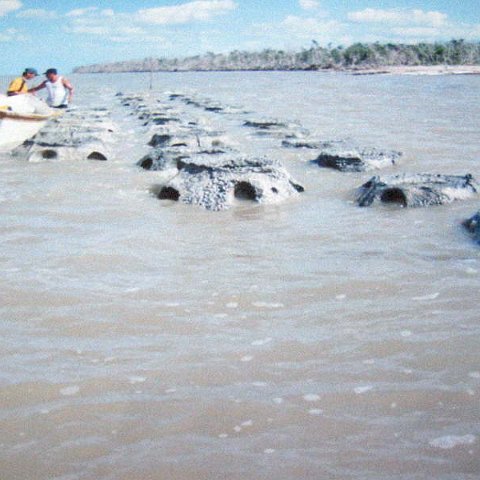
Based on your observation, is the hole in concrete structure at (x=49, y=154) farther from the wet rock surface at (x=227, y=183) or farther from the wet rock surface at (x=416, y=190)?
the wet rock surface at (x=416, y=190)

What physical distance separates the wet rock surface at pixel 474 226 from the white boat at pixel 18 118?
29.0 ft

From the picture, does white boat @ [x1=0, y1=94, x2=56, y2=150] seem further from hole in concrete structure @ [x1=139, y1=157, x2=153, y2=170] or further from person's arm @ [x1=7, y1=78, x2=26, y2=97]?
hole in concrete structure @ [x1=139, y1=157, x2=153, y2=170]

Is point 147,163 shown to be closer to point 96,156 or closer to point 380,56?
point 96,156

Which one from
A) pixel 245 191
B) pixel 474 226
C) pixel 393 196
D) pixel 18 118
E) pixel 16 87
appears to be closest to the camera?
pixel 474 226

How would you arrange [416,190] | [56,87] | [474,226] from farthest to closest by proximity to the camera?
[56,87], [416,190], [474,226]

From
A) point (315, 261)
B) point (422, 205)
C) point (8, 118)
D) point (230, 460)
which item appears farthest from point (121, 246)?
point (8, 118)

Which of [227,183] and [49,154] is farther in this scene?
[49,154]

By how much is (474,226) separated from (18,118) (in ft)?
30.4

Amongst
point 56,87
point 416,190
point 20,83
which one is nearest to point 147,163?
point 416,190

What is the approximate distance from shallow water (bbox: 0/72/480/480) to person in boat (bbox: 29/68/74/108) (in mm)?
10091

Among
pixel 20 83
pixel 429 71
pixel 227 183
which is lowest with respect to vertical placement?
pixel 227 183

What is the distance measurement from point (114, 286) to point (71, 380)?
1227 mm

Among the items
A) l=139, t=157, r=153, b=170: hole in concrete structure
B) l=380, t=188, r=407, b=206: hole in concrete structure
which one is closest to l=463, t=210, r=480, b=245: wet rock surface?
l=380, t=188, r=407, b=206: hole in concrete structure

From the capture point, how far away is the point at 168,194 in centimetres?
654
